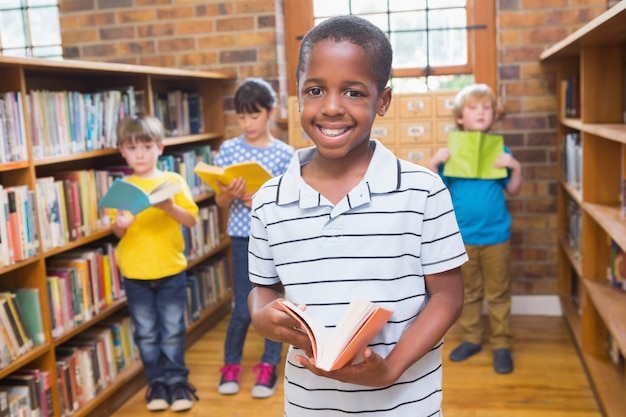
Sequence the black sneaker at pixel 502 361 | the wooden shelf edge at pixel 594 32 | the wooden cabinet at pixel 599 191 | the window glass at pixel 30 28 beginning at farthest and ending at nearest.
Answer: the window glass at pixel 30 28 < the black sneaker at pixel 502 361 < the wooden cabinet at pixel 599 191 < the wooden shelf edge at pixel 594 32

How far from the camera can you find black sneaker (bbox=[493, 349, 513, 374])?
3.12m

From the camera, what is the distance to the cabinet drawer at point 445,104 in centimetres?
375

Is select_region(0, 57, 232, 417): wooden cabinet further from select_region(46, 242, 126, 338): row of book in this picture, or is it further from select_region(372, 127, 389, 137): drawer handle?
select_region(372, 127, 389, 137): drawer handle

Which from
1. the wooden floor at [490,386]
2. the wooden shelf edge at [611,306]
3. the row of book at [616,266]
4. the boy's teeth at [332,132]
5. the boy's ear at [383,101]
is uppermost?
the boy's ear at [383,101]

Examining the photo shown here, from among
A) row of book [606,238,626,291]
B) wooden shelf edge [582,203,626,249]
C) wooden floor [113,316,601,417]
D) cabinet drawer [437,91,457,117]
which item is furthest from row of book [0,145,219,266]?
row of book [606,238,626,291]

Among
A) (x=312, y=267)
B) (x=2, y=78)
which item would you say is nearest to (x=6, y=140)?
(x=2, y=78)

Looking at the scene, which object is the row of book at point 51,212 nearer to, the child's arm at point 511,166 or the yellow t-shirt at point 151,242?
the yellow t-shirt at point 151,242

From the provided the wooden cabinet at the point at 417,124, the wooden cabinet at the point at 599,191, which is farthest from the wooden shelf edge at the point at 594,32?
the wooden cabinet at the point at 417,124

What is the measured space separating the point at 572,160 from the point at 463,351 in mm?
1072

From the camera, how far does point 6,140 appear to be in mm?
2307

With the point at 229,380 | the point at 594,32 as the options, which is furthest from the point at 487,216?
the point at 229,380

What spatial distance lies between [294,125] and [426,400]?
110 inches

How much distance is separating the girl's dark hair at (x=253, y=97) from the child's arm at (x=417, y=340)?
6.01ft

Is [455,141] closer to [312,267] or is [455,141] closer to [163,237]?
[163,237]
